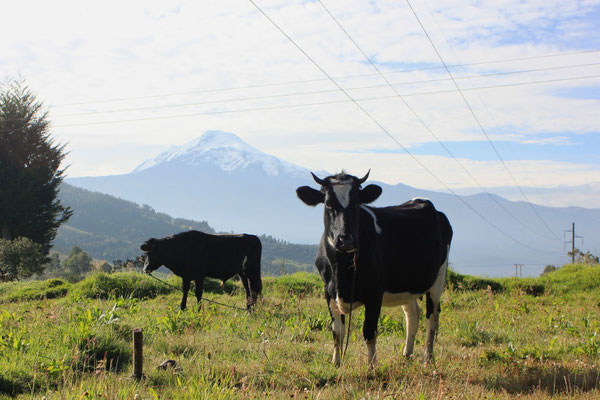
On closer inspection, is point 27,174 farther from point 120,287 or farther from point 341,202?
point 341,202

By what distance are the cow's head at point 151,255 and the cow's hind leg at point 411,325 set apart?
8746mm

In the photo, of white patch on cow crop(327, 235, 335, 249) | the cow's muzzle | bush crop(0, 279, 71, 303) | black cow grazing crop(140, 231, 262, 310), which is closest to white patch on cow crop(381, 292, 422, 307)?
white patch on cow crop(327, 235, 335, 249)

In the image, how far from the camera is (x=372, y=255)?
6.79 metres

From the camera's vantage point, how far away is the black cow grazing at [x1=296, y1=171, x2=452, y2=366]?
6.50 meters

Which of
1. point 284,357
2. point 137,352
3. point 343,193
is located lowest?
point 284,357

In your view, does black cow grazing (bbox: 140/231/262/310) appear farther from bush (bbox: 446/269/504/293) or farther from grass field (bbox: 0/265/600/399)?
bush (bbox: 446/269/504/293)

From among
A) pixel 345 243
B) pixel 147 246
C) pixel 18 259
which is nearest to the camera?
A: pixel 345 243

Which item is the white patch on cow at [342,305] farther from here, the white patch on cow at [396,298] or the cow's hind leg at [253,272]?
the cow's hind leg at [253,272]

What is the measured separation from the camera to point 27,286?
16.6m

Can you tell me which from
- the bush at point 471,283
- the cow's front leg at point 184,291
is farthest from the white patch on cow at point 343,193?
Answer: the bush at point 471,283

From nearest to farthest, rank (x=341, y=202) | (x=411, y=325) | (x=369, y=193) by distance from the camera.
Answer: (x=341, y=202), (x=369, y=193), (x=411, y=325)

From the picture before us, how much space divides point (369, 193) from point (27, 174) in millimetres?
42915

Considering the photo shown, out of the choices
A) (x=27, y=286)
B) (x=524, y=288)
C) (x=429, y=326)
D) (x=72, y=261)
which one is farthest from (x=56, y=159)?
(x=429, y=326)

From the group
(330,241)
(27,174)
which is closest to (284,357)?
(330,241)
